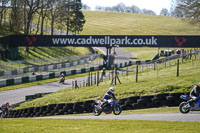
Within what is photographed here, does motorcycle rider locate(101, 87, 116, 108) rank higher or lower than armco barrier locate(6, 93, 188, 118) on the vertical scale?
higher

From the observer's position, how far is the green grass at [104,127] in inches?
453

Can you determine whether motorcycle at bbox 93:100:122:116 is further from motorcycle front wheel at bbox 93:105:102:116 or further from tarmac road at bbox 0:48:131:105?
tarmac road at bbox 0:48:131:105

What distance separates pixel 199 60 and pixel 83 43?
24.5 meters

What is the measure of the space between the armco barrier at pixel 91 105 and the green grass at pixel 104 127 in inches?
194

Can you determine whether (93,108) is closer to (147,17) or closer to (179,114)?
(179,114)

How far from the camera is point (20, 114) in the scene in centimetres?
2339

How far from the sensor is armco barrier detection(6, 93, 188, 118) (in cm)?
1777

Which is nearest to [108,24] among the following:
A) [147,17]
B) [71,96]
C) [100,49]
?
[147,17]

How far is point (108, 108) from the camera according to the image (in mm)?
17734

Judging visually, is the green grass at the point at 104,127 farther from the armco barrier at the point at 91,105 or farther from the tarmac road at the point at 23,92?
the tarmac road at the point at 23,92

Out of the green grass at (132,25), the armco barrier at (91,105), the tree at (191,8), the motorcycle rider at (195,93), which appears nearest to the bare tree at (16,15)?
the tree at (191,8)

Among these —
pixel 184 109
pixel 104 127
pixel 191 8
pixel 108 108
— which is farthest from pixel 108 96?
pixel 191 8

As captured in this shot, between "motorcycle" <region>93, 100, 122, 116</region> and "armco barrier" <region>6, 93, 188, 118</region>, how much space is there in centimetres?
129

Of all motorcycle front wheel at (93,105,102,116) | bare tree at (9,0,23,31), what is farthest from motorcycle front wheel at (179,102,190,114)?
bare tree at (9,0,23,31)
